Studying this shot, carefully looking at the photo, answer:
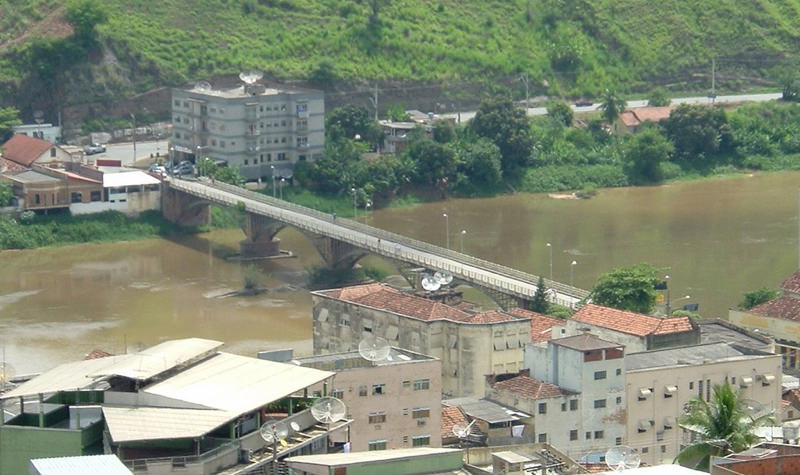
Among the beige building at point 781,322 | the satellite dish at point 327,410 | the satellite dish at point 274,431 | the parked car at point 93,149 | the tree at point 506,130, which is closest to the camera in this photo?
the satellite dish at point 274,431

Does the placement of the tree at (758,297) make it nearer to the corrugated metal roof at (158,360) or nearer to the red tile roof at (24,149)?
the corrugated metal roof at (158,360)

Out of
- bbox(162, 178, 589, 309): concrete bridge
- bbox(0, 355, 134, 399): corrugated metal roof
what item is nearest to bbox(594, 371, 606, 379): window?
bbox(0, 355, 134, 399): corrugated metal roof

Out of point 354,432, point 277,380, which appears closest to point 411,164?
point 354,432

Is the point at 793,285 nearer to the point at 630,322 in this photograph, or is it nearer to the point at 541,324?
the point at 541,324

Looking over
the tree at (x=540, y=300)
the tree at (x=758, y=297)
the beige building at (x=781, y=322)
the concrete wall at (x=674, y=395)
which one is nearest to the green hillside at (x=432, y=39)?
the tree at (x=540, y=300)

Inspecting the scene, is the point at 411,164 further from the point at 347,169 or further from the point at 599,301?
the point at 599,301

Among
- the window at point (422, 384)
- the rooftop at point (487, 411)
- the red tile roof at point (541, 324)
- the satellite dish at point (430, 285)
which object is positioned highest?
the window at point (422, 384)

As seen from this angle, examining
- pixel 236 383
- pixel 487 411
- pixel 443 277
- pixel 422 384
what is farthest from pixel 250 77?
pixel 236 383
